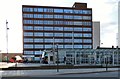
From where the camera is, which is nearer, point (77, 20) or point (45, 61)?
point (45, 61)

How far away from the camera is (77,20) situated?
14350 centimetres

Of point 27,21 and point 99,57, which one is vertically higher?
point 27,21

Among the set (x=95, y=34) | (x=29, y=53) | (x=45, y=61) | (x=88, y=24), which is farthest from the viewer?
(x=95, y=34)

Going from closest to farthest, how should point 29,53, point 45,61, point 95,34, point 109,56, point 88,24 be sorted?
1. point 109,56
2. point 45,61
3. point 29,53
4. point 88,24
5. point 95,34

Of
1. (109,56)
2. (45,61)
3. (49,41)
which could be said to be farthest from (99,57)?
(49,41)

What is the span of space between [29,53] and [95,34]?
47348mm

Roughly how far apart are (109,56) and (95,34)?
96.5m

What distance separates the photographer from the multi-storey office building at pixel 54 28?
448ft

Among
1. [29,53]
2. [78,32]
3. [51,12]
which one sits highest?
[51,12]

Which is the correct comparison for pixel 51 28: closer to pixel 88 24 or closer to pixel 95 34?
pixel 88 24

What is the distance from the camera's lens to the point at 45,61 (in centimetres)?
7731

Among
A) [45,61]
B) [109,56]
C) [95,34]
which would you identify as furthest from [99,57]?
[95,34]

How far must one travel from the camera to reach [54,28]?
139 m

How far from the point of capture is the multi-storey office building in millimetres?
136500
